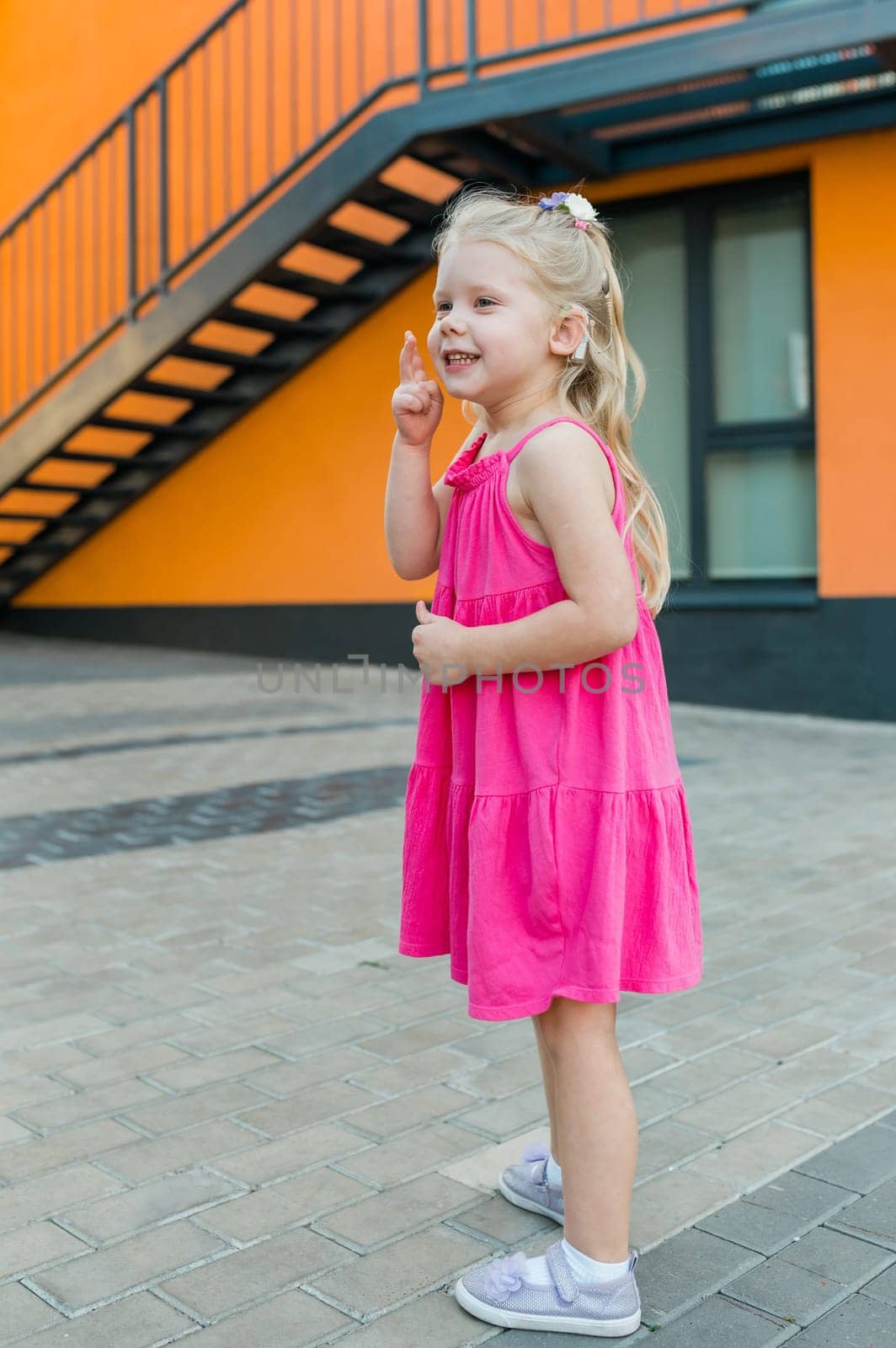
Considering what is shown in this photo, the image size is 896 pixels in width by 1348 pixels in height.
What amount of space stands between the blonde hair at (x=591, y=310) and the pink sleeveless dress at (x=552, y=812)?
0.07 meters

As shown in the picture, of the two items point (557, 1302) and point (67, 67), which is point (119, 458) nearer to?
point (67, 67)

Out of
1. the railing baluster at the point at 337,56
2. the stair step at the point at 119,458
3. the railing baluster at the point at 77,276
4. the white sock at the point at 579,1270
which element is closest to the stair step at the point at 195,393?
the stair step at the point at 119,458

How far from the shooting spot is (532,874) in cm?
186

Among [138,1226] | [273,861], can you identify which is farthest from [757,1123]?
[273,861]

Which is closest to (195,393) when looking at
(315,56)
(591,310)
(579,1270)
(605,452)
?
(315,56)

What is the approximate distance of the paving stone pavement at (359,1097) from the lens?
6.35 ft

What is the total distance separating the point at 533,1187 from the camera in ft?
7.22

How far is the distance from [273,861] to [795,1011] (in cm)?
206

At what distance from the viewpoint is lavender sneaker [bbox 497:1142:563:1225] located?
217cm

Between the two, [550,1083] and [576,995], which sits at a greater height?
[576,995]

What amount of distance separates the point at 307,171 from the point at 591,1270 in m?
8.94

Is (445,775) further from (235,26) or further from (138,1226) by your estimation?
(235,26)

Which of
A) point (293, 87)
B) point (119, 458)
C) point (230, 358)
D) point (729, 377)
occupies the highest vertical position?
point (293, 87)

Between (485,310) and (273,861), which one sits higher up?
(485,310)
